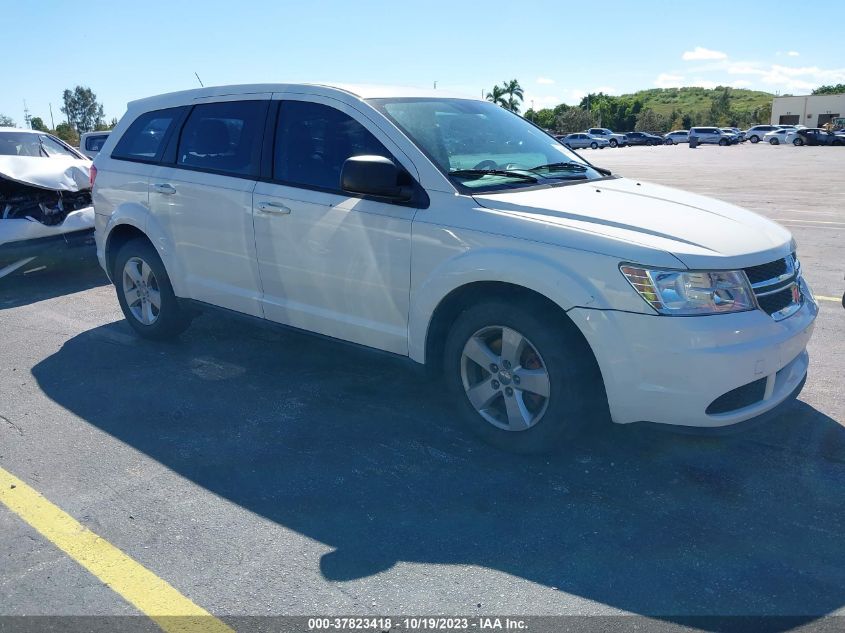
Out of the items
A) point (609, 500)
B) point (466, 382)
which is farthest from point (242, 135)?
point (609, 500)

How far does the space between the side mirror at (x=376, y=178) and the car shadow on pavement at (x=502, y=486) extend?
0.94 metres

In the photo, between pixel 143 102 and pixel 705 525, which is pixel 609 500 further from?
pixel 143 102

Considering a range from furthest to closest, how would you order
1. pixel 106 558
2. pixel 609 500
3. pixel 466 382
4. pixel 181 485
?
1. pixel 466 382
2. pixel 181 485
3. pixel 609 500
4. pixel 106 558

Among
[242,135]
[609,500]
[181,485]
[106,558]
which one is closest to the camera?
[106,558]

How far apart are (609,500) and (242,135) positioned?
3.25 metres

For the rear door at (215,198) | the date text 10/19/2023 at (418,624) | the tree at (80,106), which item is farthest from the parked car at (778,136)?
the tree at (80,106)

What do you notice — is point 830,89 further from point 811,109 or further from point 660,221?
point 660,221

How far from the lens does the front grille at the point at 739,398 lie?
3.37 m

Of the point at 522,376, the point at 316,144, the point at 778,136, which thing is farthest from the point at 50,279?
the point at 778,136

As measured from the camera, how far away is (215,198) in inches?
197

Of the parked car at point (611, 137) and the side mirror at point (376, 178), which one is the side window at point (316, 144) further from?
the parked car at point (611, 137)

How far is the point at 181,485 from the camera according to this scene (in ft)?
12.1

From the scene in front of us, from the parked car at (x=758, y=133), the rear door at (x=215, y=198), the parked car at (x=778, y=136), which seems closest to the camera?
the rear door at (x=215, y=198)

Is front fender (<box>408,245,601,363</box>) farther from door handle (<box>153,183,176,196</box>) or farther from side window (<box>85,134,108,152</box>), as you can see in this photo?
side window (<box>85,134,108,152</box>)
